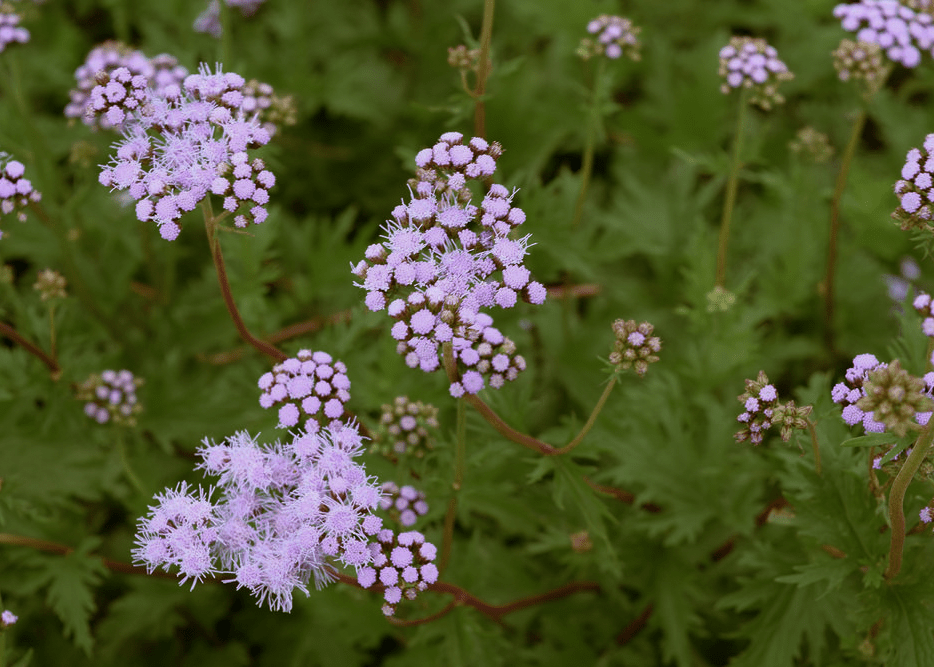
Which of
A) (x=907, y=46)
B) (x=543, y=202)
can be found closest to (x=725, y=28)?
(x=907, y=46)

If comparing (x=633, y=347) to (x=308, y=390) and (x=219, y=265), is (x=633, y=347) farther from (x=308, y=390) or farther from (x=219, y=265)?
(x=219, y=265)

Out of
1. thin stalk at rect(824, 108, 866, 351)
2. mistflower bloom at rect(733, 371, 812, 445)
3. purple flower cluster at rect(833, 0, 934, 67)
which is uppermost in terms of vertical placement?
purple flower cluster at rect(833, 0, 934, 67)

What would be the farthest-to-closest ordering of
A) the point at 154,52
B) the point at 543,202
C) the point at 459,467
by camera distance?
the point at 154,52 < the point at 543,202 < the point at 459,467

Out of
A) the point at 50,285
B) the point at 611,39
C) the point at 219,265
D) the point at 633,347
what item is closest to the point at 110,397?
the point at 50,285

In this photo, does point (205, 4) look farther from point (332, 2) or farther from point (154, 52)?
point (332, 2)

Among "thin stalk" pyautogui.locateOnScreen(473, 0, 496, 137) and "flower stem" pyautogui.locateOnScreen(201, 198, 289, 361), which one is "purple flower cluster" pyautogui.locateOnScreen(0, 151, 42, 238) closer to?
"flower stem" pyautogui.locateOnScreen(201, 198, 289, 361)

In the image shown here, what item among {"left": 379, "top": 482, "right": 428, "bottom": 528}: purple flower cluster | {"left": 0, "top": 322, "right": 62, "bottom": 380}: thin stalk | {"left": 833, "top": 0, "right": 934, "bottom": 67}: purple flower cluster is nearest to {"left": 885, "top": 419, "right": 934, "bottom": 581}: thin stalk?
{"left": 379, "top": 482, "right": 428, "bottom": 528}: purple flower cluster

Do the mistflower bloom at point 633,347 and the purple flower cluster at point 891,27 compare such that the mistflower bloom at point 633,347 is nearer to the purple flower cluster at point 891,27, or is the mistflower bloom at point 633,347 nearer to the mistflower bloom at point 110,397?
the purple flower cluster at point 891,27
